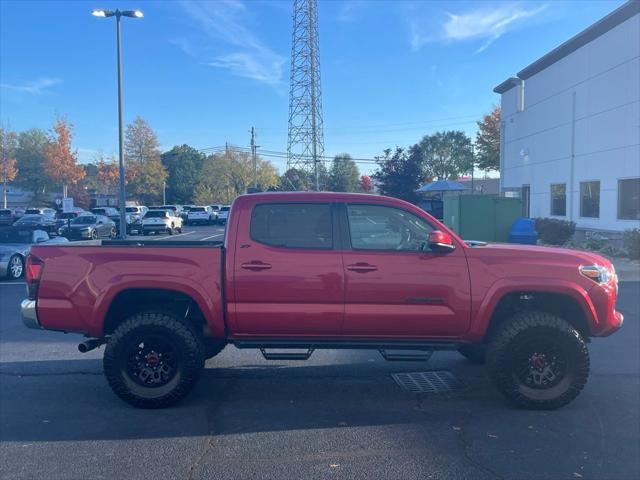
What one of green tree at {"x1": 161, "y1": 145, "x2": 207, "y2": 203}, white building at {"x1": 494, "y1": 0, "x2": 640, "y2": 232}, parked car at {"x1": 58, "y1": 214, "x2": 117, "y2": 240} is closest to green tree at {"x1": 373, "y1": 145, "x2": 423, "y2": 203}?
white building at {"x1": 494, "y1": 0, "x2": 640, "y2": 232}

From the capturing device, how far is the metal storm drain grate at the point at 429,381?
19.0 feet

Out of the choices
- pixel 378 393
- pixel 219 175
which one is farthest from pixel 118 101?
pixel 219 175

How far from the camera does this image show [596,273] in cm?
523

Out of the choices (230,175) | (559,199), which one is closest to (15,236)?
(559,199)

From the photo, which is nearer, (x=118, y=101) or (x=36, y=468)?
(x=36, y=468)

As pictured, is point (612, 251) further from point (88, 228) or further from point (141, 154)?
point (141, 154)

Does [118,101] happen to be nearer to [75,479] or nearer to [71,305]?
[71,305]

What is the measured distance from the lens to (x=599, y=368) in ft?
21.4

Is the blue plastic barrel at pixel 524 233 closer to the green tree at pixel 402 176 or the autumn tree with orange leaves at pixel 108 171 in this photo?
the green tree at pixel 402 176

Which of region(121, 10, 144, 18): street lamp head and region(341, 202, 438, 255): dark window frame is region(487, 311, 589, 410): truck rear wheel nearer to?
region(341, 202, 438, 255): dark window frame

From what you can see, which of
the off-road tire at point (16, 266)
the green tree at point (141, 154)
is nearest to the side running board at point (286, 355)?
the off-road tire at point (16, 266)

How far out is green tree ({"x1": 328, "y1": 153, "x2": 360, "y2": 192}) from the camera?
5221 cm

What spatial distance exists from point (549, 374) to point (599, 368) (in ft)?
5.63

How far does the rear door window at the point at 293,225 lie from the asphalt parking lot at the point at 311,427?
1550 mm
